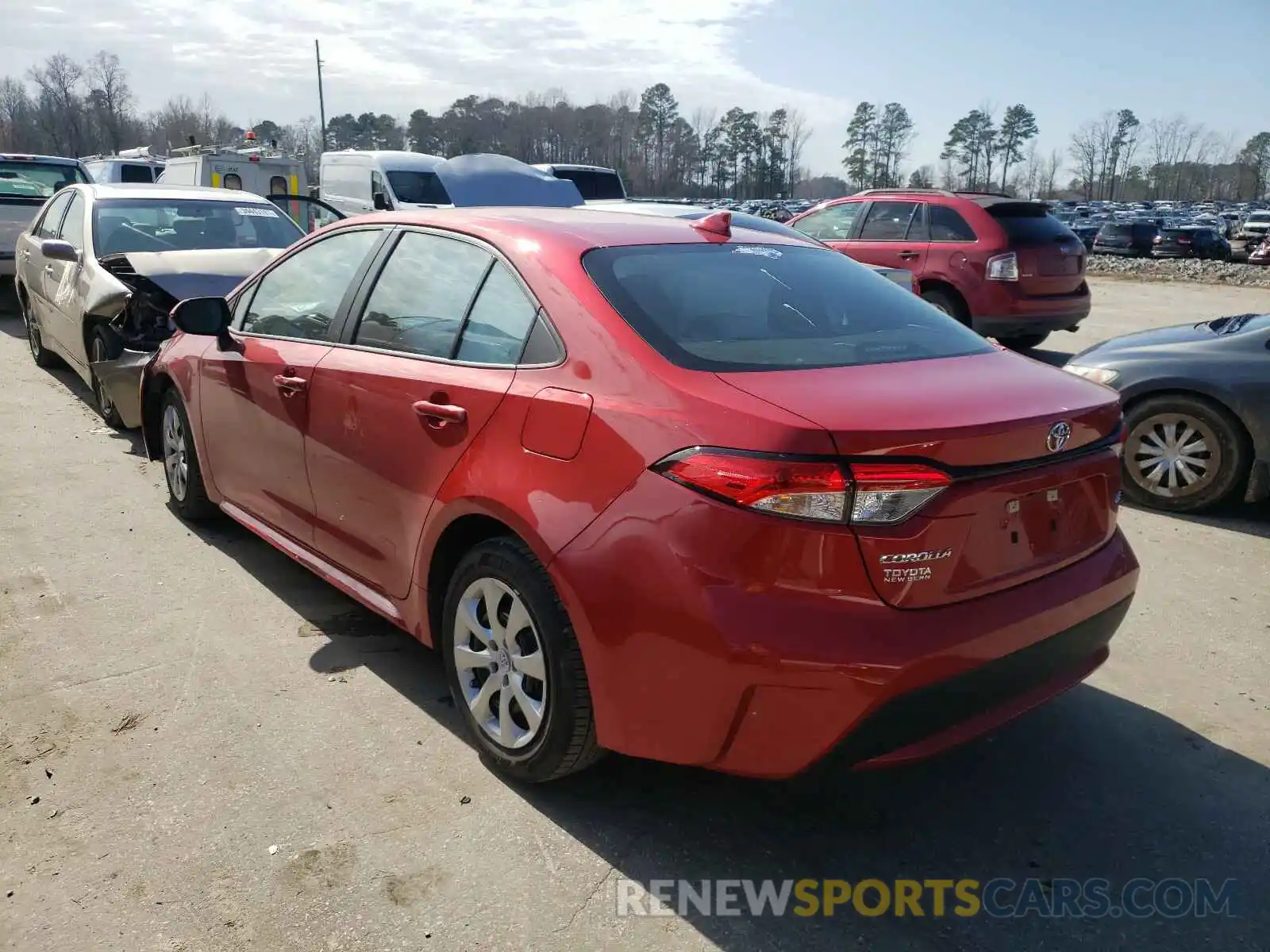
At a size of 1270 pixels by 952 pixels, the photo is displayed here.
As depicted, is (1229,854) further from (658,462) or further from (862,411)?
(658,462)

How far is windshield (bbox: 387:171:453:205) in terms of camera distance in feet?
54.1

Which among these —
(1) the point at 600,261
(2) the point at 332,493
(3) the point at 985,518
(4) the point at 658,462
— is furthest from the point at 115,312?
(3) the point at 985,518

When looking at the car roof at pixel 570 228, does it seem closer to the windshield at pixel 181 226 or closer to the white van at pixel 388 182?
the windshield at pixel 181 226

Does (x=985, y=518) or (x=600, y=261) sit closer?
(x=985, y=518)

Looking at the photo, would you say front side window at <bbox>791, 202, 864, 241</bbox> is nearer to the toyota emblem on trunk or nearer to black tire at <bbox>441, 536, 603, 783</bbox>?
the toyota emblem on trunk

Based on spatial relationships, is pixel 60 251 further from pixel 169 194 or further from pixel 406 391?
pixel 406 391

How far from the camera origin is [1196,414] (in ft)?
18.4

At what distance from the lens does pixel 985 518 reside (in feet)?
7.82

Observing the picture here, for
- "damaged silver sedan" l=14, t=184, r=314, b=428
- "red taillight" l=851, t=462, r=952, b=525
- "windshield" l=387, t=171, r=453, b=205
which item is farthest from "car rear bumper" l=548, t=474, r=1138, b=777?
"windshield" l=387, t=171, r=453, b=205

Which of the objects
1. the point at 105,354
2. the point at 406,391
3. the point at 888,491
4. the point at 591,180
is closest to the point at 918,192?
the point at 105,354

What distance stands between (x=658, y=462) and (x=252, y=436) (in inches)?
96.0

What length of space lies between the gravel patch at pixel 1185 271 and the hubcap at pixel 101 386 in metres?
21.4

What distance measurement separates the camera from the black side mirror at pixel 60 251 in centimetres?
776

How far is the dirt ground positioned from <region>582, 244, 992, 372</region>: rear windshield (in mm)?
1166
